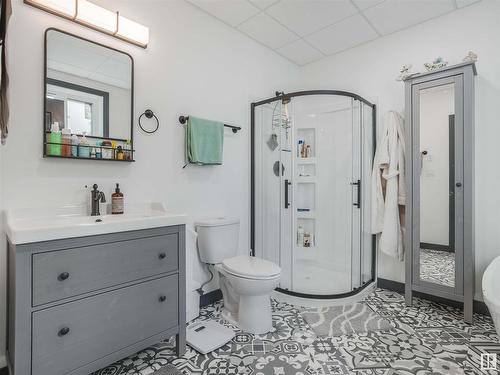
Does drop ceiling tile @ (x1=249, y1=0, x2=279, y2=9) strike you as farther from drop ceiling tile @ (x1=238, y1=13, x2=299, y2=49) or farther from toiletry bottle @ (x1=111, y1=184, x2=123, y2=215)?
toiletry bottle @ (x1=111, y1=184, x2=123, y2=215)

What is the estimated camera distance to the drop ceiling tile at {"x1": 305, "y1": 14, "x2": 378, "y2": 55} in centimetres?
252

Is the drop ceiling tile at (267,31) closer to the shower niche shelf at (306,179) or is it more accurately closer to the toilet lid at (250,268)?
the shower niche shelf at (306,179)

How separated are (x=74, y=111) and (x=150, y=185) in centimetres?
66

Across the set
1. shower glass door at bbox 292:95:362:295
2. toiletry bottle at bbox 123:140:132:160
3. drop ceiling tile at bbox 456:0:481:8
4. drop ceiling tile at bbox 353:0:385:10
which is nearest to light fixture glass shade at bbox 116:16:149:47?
toiletry bottle at bbox 123:140:132:160

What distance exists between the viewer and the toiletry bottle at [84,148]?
1651 millimetres

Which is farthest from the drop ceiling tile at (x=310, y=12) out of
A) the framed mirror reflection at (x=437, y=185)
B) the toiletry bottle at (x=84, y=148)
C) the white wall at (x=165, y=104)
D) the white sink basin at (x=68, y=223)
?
the white sink basin at (x=68, y=223)

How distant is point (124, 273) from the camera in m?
1.43

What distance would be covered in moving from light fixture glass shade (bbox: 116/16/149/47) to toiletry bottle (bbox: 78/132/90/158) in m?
0.74

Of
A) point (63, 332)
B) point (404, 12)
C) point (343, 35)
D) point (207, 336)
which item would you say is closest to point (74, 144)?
point (63, 332)

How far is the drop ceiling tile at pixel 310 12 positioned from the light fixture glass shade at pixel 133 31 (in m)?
1.10

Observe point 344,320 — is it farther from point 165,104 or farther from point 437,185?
point 165,104

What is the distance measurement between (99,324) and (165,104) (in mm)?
1533

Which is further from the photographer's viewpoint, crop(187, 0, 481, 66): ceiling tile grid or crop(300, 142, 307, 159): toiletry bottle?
crop(300, 142, 307, 159): toiletry bottle

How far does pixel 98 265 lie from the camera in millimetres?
1335
